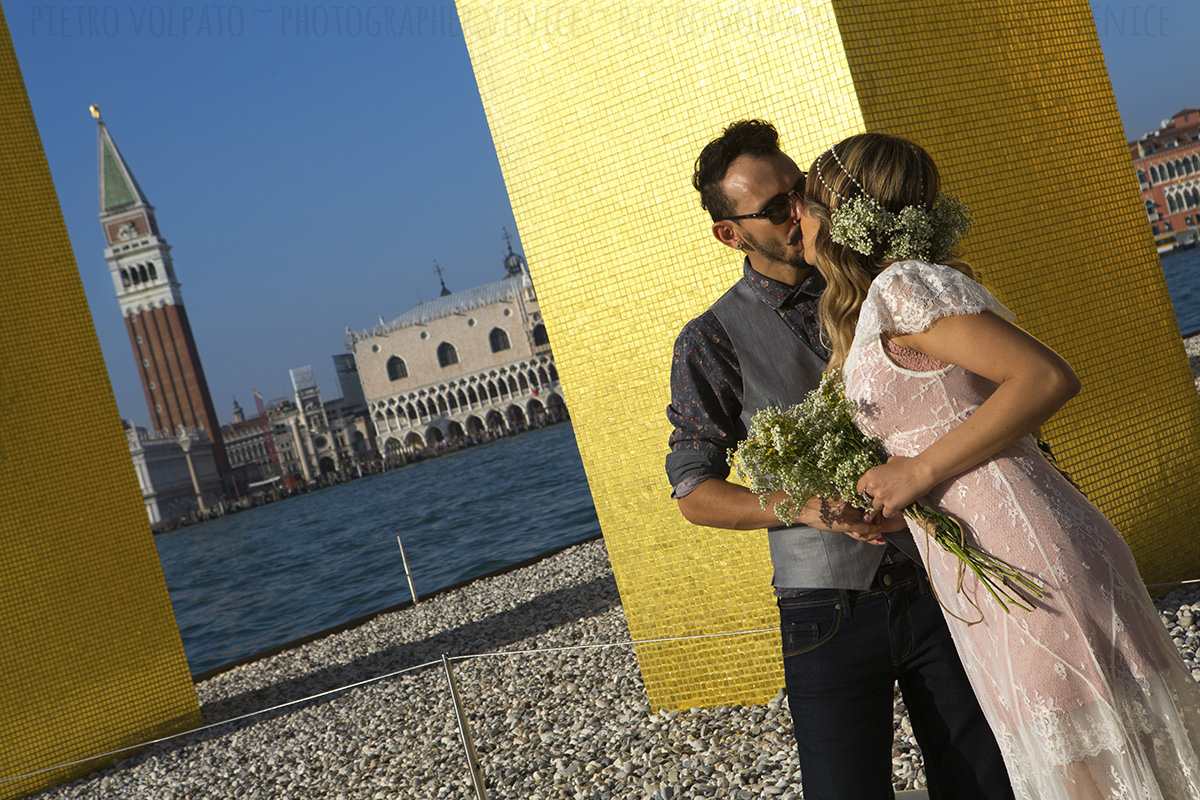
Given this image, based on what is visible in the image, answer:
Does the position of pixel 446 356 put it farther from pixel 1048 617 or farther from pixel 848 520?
pixel 1048 617

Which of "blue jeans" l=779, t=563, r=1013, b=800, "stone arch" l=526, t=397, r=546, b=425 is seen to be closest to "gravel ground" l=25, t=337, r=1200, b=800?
"blue jeans" l=779, t=563, r=1013, b=800

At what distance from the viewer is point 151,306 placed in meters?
73.1

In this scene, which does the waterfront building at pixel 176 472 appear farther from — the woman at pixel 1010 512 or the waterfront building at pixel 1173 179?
the waterfront building at pixel 1173 179

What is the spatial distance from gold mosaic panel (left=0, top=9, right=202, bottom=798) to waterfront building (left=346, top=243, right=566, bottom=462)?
61846mm

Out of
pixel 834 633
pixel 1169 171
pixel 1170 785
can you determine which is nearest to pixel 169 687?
pixel 834 633

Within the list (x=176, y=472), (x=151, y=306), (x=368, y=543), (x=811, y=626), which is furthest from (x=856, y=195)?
(x=151, y=306)

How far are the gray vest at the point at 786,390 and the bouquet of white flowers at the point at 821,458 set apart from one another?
135 mm

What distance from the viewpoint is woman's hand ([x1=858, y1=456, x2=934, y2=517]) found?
46.1 inches

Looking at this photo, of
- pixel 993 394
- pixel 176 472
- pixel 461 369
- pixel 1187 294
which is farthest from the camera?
pixel 461 369

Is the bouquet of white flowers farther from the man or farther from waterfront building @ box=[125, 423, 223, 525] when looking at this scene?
waterfront building @ box=[125, 423, 223, 525]

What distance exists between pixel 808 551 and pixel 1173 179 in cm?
8867

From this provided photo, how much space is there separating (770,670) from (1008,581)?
2.50 meters

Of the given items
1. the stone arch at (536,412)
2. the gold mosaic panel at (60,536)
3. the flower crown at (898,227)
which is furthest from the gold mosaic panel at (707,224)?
the stone arch at (536,412)

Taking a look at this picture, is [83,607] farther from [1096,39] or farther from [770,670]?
[1096,39]
